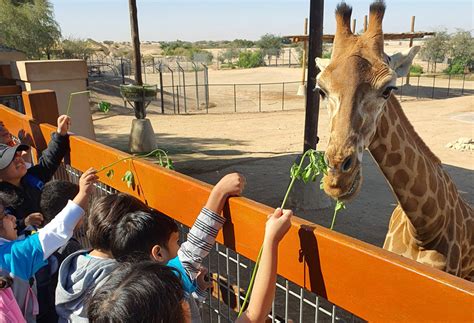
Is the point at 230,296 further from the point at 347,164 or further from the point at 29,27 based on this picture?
the point at 29,27

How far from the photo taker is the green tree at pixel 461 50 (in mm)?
46719

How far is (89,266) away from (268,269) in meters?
0.81

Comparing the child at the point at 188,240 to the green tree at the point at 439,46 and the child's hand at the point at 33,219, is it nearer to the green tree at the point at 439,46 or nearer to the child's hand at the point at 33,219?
the child's hand at the point at 33,219

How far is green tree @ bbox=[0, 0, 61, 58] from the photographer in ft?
89.6

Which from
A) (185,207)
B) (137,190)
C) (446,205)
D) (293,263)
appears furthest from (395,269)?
(446,205)

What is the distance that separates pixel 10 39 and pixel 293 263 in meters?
30.4

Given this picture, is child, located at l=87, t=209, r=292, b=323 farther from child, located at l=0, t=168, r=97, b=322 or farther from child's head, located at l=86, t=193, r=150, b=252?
child, located at l=0, t=168, r=97, b=322

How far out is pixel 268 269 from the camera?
1.44m

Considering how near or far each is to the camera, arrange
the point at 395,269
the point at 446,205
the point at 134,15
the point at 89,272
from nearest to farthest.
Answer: the point at 395,269
the point at 89,272
the point at 446,205
the point at 134,15

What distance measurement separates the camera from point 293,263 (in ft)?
4.77

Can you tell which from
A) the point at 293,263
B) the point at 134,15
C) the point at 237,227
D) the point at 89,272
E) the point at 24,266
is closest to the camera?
the point at 293,263

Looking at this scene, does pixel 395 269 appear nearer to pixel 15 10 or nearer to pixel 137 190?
pixel 137 190

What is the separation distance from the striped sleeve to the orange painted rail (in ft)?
0.16

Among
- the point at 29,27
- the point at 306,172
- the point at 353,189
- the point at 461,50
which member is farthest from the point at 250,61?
the point at 306,172
